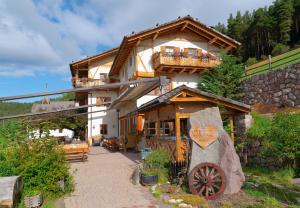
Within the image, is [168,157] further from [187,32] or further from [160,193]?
[187,32]

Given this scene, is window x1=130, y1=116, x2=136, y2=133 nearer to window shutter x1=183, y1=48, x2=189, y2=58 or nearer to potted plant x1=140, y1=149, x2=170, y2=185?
window shutter x1=183, y1=48, x2=189, y2=58

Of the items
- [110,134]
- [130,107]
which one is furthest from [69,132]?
[130,107]

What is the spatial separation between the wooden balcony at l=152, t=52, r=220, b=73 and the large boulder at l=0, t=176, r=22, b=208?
1401cm

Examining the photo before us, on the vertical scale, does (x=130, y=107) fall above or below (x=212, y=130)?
above

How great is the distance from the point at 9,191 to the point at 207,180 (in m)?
4.65

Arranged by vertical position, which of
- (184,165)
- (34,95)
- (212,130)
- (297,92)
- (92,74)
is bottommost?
(184,165)

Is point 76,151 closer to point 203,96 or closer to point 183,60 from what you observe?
point 203,96

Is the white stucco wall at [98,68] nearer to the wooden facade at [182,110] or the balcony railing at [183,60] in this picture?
the balcony railing at [183,60]

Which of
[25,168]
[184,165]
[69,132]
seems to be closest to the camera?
[25,168]

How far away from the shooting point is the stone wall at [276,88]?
44.8 feet

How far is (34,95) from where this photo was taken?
20.4 ft

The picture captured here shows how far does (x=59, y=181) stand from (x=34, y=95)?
9.73ft

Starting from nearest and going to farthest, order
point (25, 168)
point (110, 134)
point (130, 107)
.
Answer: point (25, 168) < point (130, 107) < point (110, 134)

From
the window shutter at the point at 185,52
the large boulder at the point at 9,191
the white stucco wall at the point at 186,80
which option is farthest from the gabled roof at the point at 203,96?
the white stucco wall at the point at 186,80
